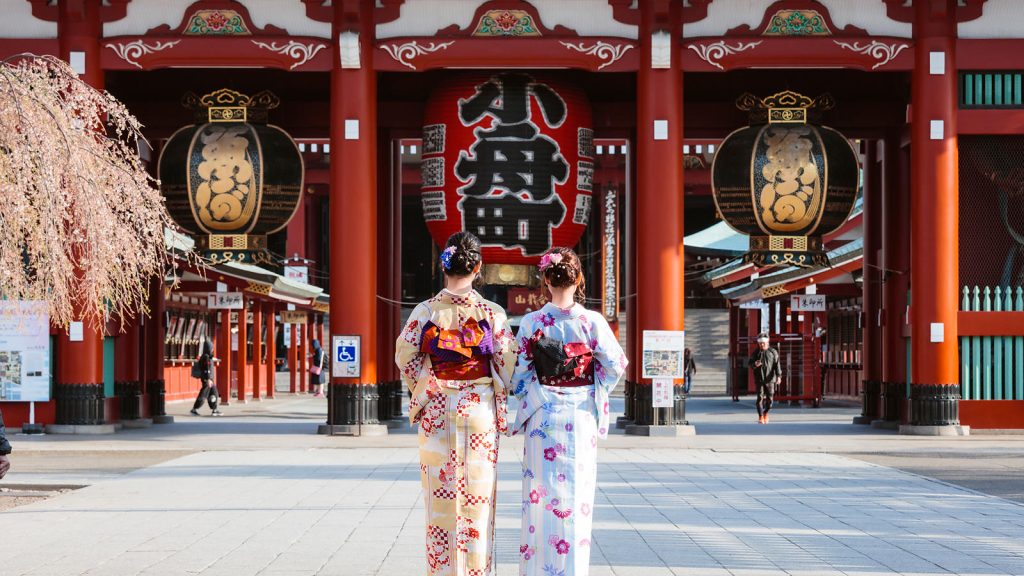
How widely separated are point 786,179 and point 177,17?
11.0 metres

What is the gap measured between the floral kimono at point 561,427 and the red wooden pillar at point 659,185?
15.1m

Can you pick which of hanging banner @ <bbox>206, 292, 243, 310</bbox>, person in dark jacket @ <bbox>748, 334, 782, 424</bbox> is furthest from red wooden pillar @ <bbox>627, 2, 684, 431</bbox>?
hanging banner @ <bbox>206, 292, 243, 310</bbox>

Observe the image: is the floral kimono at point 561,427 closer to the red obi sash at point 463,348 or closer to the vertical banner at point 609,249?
the red obi sash at point 463,348

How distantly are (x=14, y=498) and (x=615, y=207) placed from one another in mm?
33503

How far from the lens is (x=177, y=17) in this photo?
24781 millimetres

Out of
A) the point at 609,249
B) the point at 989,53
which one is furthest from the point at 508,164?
the point at 609,249

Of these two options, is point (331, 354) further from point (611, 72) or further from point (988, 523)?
point (988, 523)

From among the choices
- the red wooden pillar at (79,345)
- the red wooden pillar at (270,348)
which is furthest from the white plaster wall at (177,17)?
the red wooden pillar at (270,348)

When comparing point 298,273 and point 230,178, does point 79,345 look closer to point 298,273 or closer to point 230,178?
point 230,178

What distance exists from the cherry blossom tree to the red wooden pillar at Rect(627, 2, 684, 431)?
1132 centimetres

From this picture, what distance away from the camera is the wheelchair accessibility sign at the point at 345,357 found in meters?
24.1

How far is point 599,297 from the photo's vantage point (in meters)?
50.4

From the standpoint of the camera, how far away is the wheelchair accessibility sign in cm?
2412

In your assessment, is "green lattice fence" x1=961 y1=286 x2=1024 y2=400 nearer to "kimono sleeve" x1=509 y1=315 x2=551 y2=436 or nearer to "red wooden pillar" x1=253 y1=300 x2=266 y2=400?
"kimono sleeve" x1=509 y1=315 x2=551 y2=436
